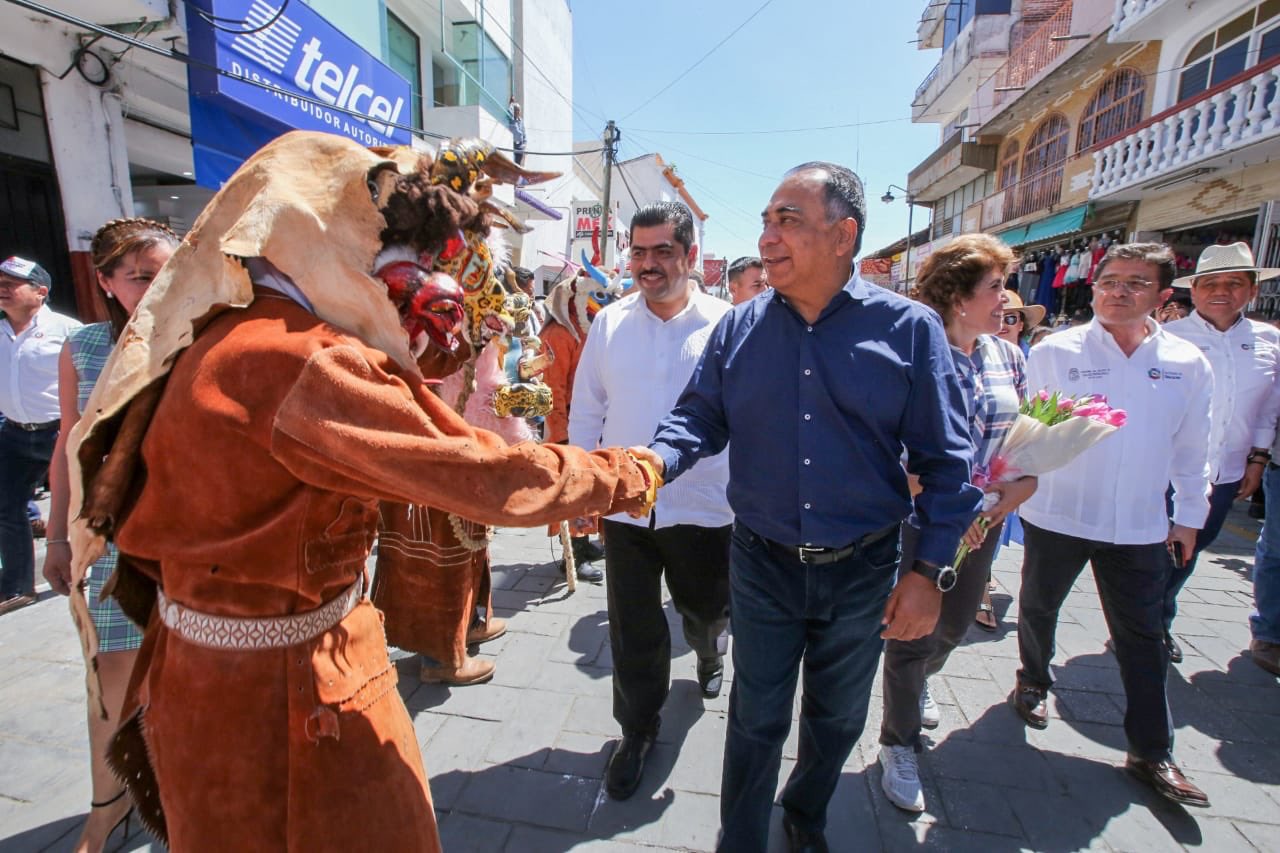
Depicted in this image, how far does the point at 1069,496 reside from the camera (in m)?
2.68

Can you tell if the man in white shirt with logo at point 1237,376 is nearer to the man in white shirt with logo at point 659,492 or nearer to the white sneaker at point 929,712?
the white sneaker at point 929,712

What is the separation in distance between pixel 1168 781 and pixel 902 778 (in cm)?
101

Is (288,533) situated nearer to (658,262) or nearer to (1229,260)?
(658,262)

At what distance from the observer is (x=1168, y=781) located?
2428 mm


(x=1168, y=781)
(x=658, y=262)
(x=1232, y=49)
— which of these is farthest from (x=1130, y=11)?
(x=1168, y=781)

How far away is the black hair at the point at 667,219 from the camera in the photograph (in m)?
2.62

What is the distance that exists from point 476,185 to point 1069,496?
2643 millimetres

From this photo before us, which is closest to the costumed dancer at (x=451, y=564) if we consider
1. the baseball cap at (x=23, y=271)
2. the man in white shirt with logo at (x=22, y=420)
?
the man in white shirt with logo at (x=22, y=420)

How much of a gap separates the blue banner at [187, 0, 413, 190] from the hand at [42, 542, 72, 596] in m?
4.23

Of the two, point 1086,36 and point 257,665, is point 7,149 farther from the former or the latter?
point 1086,36

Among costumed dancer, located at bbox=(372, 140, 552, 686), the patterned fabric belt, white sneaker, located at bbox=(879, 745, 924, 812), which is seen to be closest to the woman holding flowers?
white sneaker, located at bbox=(879, 745, 924, 812)

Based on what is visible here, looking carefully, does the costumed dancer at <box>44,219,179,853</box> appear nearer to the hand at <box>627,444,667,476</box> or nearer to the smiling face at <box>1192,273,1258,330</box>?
the hand at <box>627,444,667,476</box>

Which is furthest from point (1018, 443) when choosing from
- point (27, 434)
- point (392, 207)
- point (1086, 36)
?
point (1086, 36)

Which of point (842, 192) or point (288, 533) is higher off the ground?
point (842, 192)
